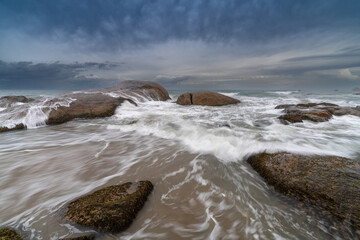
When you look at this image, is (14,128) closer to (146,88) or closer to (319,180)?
(319,180)

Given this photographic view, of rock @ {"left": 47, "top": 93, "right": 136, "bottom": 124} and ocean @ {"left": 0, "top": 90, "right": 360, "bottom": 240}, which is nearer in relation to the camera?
ocean @ {"left": 0, "top": 90, "right": 360, "bottom": 240}

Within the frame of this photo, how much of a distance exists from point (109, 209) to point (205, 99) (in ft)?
33.6

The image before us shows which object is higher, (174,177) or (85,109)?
(85,109)

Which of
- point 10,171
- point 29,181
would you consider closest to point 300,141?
point 29,181

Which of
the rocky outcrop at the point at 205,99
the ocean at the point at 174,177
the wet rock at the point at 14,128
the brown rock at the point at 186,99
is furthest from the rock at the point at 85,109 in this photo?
the rocky outcrop at the point at 205,99

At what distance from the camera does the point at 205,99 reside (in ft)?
36.6

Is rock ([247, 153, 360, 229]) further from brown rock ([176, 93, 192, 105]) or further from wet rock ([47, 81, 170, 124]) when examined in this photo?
brown rock ([176, 93, 192, 105])

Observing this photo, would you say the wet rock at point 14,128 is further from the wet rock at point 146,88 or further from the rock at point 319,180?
the rock at point 319,180

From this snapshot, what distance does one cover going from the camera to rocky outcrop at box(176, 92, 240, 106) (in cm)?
1107

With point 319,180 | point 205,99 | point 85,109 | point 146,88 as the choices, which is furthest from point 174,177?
point 146,88

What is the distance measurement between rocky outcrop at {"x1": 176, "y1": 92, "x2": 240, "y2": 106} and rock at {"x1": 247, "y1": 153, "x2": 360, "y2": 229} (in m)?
8.66

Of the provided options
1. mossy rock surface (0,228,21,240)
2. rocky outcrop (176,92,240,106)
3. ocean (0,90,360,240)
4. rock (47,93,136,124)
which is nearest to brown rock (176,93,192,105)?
rocky outcrop (176,92,240,106)

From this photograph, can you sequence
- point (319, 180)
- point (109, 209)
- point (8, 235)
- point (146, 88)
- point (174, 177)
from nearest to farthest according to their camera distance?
point (8, 235)
point (109, 209)
point (319, 180)
point (174, 177)
point (146, 88)

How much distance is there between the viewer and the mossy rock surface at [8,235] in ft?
4.35
